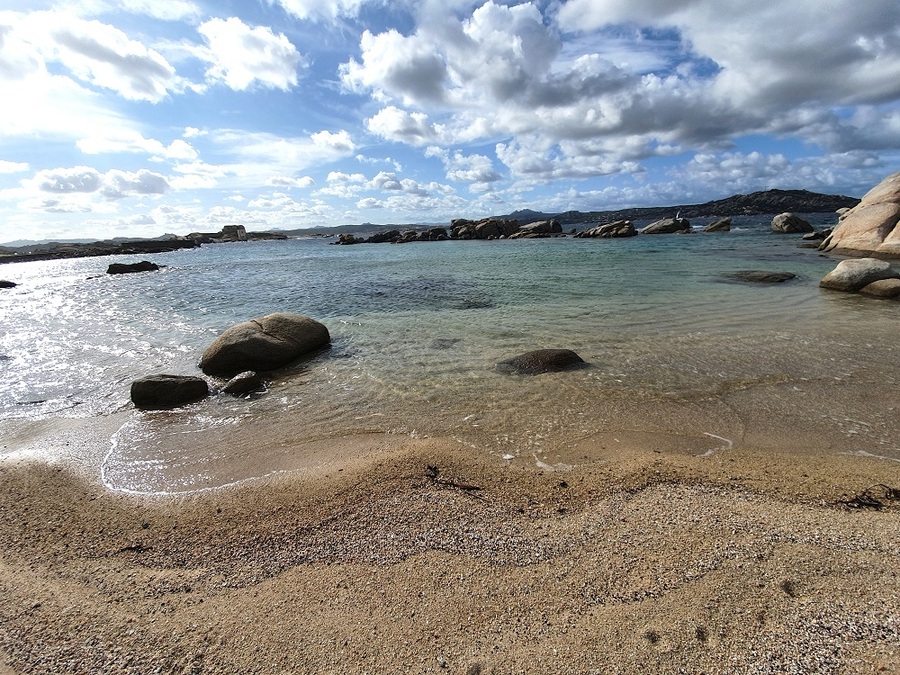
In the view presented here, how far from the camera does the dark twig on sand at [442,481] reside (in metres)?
5.11

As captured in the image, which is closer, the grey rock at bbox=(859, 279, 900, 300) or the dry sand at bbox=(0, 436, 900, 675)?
→ the dry sand at bbox=(0, 436, 900, 675)

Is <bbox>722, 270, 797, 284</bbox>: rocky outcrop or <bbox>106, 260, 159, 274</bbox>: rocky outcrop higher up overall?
<bbox>106, 260, 159, 274</bbox>: rocky outcrop

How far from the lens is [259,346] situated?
1020cm

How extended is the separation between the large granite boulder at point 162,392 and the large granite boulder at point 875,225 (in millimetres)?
36624

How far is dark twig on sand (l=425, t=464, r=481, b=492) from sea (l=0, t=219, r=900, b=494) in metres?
0.95

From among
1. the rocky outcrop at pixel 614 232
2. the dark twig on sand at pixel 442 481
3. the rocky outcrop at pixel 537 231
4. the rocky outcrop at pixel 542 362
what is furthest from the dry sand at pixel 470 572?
the rocky outcrop at pixel 537 231

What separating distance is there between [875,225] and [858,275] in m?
17.2

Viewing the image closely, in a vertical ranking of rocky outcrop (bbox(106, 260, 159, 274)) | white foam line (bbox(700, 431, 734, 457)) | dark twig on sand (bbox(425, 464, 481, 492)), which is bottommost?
white foam line (bbox(700, 431, 734, 457))

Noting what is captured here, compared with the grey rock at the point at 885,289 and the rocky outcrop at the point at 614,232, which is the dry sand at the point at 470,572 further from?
the rocky outcrop at the point at 614,232

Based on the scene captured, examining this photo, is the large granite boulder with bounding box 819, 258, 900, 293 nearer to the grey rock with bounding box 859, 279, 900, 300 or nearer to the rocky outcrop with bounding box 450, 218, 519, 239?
the grey rock with bounding box 859, 279, 900, 300

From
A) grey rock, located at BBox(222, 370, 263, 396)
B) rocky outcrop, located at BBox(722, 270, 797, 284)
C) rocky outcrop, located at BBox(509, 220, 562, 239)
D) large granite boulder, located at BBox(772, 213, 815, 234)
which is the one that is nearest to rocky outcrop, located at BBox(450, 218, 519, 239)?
rocky outcrop, located at BBox(509, 220, 562, 239)

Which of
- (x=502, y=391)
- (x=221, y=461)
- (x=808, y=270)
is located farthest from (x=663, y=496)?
(x=808, y=270)

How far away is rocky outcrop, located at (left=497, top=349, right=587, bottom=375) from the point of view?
360 inches

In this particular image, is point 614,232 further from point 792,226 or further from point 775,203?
point 775,203
